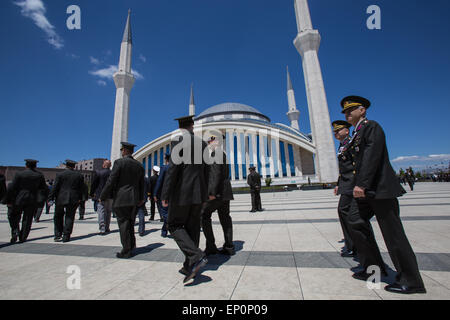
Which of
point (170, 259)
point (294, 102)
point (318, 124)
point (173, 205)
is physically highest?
point (294, 102)

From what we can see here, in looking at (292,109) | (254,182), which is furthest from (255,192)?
(292,109)

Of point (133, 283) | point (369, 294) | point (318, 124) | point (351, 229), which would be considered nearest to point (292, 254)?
point (351, 229)

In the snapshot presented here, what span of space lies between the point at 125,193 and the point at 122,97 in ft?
131

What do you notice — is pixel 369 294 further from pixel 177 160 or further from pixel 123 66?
pixel 123 66

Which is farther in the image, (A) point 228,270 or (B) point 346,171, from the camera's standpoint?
(B) point 346,171

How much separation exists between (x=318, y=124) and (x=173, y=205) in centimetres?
3187

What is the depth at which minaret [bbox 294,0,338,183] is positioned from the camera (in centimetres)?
2916

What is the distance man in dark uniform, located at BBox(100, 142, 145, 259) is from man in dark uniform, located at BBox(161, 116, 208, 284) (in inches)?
58.5

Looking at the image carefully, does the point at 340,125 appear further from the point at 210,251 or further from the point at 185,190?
the point at 210,251

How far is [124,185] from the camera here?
382 centimetres

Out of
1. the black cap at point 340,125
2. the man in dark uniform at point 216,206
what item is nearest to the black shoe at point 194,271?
the man in dark uniform at point 216,206

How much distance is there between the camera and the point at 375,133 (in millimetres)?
2203

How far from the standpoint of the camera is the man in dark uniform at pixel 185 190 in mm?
2596

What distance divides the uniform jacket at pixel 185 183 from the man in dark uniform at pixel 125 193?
1.53 m
